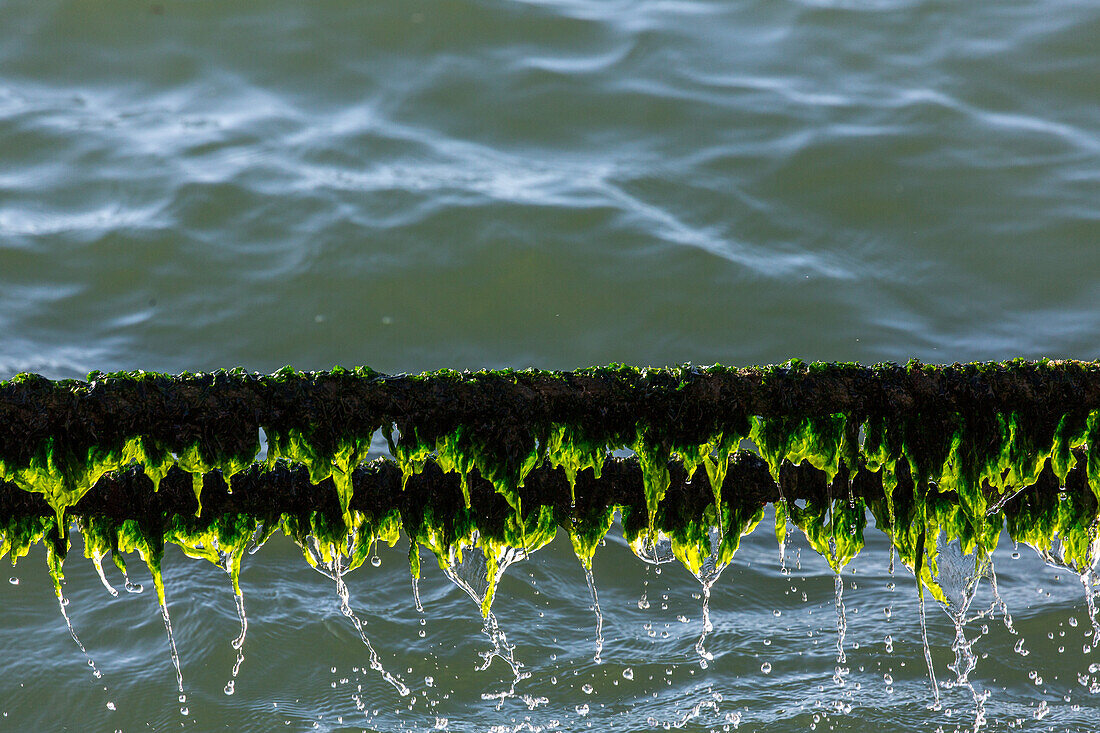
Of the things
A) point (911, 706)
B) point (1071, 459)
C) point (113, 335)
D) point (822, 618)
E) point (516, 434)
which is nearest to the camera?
point (516, 434)

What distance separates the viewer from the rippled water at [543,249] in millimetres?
5348

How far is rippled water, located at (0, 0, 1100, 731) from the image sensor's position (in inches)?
211

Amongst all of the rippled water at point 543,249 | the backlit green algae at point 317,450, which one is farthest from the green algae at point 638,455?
the rippled water at point 543,249

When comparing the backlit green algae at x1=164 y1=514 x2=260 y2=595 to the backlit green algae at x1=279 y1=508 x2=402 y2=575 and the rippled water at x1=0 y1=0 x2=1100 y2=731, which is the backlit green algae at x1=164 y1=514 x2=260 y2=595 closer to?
the backlit green algae at x1=279 y1=508 x2=402 y2=575

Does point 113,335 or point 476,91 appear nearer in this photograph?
point 113,335

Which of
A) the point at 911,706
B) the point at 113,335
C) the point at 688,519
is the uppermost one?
the point at 113,335

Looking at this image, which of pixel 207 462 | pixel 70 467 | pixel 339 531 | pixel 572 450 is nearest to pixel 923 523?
pixel 572 450

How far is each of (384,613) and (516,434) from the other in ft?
9.37

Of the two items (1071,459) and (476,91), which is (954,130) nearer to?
(476,91)

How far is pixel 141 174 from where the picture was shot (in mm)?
10156

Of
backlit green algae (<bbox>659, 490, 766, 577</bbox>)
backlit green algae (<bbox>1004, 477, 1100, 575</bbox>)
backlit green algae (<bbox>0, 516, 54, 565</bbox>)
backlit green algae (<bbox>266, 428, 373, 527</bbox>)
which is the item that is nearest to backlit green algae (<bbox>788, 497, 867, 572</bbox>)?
backlit green algae (<bbox>659, 490, 766, 577</bbox>)

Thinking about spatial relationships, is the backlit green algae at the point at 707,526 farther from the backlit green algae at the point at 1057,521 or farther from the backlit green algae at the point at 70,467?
the backlit green algae at the point at 70,467

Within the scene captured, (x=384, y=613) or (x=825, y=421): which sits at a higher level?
(x=825, y=421)

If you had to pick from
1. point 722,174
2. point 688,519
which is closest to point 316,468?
point 688,519
